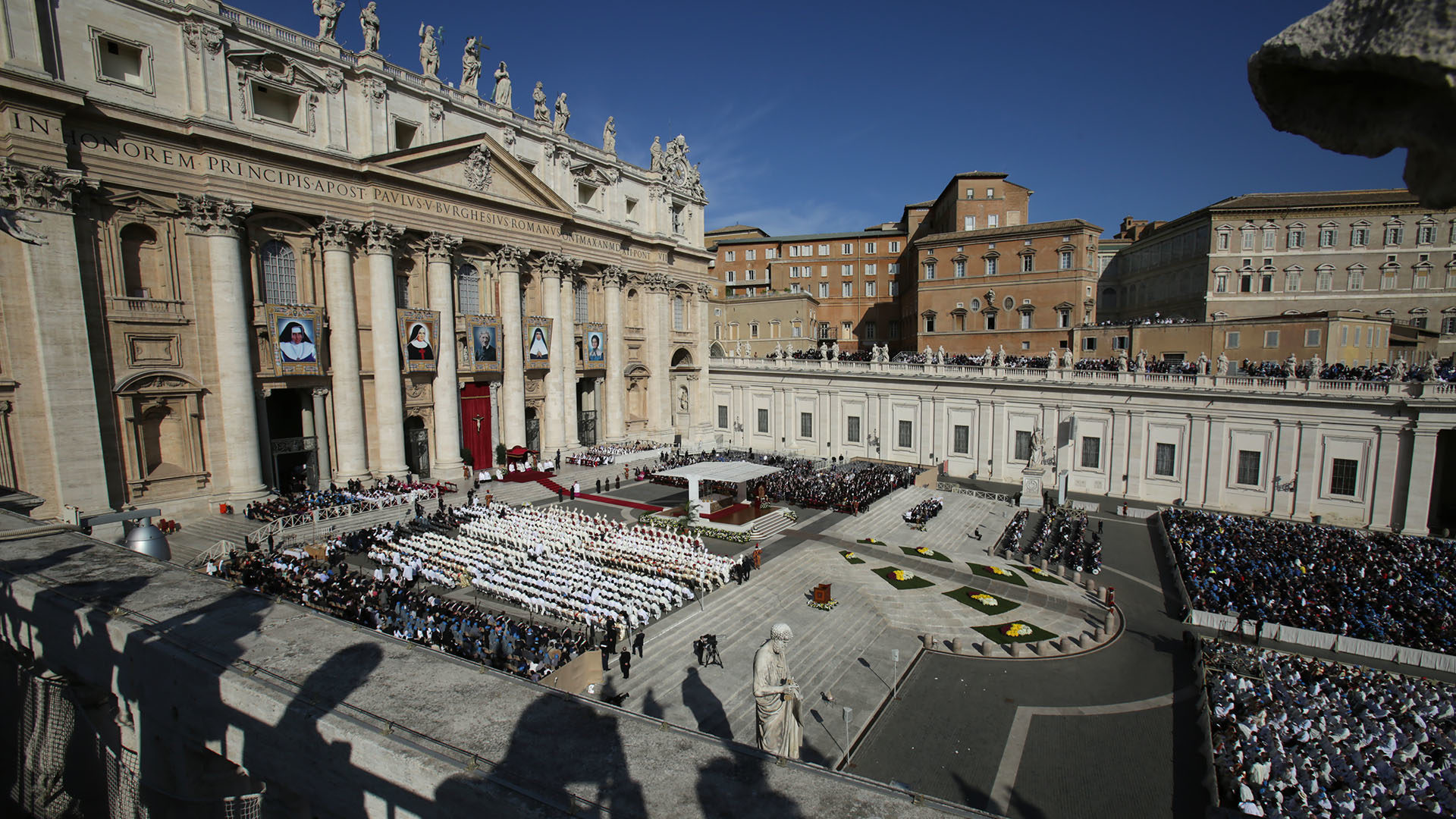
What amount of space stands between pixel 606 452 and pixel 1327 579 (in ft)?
115

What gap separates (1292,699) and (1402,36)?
1794 cm

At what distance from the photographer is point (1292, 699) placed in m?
14.8

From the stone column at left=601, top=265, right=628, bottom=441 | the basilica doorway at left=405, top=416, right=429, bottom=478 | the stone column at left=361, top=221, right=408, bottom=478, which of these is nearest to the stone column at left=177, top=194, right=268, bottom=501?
the stone column at left=361, top=221, right=408, bottom=478

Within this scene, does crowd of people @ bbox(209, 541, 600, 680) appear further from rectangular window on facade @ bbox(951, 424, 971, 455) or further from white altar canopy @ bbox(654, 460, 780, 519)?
rectangular window on facade @ bbox(951, 424, 971, 455)

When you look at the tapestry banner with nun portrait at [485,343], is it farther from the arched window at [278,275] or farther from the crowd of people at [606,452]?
the arched window at [278,275]

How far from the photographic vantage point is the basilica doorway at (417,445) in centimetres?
3612

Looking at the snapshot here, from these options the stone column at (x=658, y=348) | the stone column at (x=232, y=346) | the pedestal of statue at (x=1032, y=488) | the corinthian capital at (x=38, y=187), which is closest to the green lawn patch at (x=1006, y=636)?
the pedestal of statue at (x=1032, y=488)

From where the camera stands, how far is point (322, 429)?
31.9 meters

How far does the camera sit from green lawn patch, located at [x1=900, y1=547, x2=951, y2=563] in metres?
26.4

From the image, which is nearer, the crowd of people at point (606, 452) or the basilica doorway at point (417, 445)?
the basilica doorway at point (417, 445)

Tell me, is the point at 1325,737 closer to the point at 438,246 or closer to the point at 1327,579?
the point at 1327,579

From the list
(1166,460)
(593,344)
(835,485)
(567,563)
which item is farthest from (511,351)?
(1166,460)

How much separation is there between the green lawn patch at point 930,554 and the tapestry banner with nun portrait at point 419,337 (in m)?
26.3

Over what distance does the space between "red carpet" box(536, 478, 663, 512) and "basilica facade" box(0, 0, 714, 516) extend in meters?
4.69
